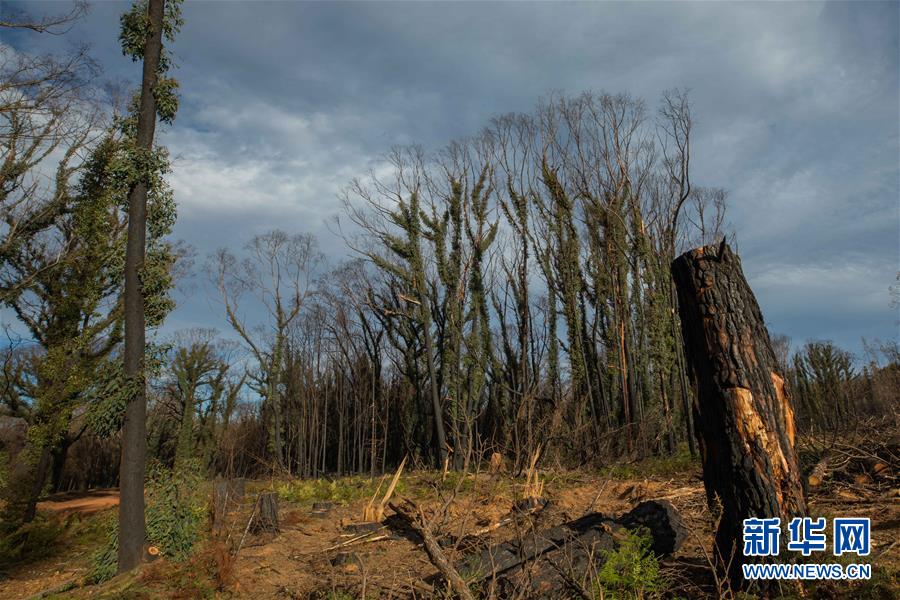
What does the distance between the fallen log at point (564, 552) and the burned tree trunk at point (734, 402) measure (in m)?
0.99

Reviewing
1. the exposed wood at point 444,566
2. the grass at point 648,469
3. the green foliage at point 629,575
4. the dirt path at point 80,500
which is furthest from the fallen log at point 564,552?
the dirt path at point 80,500

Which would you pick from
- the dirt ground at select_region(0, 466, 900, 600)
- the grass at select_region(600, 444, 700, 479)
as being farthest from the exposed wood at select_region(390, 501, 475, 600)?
the grass at select_region(600, 444, 700, 479)

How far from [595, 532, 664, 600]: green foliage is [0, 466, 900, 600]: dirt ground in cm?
25

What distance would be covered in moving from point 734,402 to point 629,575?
6.18 ft

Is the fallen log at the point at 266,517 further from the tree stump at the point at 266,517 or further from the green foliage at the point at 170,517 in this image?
the green foliage at the point at 170,517

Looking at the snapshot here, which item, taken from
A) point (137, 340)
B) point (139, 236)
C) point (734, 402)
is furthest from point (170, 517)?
point (734, 402)

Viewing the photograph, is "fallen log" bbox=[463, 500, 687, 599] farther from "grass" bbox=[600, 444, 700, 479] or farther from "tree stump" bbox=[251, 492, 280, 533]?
"grass" bbox=[600, 444, 700, 479]

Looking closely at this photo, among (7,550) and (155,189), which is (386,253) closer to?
(155,189)

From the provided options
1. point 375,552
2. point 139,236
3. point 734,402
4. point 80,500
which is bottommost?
point 80,500

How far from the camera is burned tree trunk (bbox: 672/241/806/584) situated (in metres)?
5.03

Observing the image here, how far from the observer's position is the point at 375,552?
7625mm

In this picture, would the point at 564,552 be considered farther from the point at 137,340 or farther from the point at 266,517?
the point at 137,340

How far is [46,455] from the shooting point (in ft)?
46.5

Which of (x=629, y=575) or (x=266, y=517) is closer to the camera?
(x=629, y=575)
